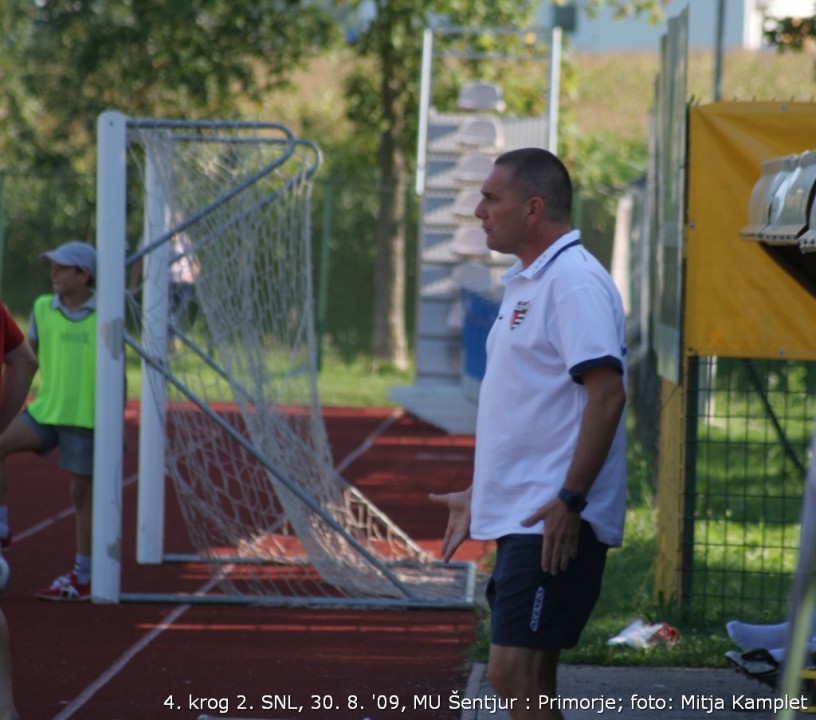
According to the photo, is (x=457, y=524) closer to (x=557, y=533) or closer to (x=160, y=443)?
(x=557, y=533)

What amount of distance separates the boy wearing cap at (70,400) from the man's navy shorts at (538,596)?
13.5 ft

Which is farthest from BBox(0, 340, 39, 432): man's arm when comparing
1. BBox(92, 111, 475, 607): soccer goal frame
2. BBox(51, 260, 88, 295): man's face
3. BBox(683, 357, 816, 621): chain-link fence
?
BBox(683, 357, 816, 621): chain-link fence

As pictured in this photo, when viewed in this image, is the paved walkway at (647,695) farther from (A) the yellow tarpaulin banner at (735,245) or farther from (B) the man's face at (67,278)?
(B) the man's face at (67,278)

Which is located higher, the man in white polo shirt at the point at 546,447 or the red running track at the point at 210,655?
the man in white polo shirt at the point at 546,447

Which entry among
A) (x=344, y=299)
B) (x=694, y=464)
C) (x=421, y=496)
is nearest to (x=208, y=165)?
(x=694, y=464)

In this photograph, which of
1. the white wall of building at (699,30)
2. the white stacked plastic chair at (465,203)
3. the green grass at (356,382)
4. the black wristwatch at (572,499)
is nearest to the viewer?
the black wristwatch at (572,499)

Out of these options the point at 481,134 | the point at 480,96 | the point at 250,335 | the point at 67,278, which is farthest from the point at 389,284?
the point at 67,278

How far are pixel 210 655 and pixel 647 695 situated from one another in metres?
1.99

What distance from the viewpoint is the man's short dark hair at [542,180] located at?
416cm

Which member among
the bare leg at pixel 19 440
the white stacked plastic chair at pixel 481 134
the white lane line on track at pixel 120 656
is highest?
the white stacked plastic chair at pixel 481 134

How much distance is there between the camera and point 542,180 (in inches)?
164

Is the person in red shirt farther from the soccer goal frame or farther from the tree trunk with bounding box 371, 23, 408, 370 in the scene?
the tree trunk with bounding box 371, 23, 408, 370

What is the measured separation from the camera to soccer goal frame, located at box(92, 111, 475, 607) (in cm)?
727

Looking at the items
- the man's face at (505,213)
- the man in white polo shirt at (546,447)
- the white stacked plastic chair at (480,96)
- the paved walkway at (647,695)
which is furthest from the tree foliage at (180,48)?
the man in white polo shirt at (546,447)
